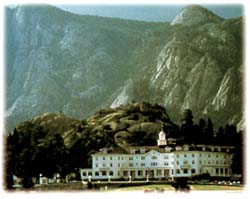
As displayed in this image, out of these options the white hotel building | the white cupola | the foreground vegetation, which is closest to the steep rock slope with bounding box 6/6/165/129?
the foreground vegetation

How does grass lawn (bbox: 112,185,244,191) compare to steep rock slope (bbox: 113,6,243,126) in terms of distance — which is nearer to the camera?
grass lawn (bbox: 112,185,244,191)

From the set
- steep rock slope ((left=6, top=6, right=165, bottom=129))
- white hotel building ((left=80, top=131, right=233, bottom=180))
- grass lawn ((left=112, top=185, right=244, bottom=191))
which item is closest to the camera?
grass lawn ((left=112, top=185, right=244, bottom=191))

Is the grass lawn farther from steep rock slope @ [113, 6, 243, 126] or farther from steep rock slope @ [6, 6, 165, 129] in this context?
steep rock slope @ [6, 6, 165, 129]

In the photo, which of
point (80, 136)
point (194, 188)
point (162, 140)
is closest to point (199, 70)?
point (162, 140)

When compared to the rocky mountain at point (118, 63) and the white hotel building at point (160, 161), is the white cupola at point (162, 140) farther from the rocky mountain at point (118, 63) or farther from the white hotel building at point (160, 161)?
the rocky mountain at point (118, 63)

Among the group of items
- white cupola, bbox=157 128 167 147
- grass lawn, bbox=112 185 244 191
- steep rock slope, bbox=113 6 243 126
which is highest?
steep rock slope, bbox=113 6 243 126

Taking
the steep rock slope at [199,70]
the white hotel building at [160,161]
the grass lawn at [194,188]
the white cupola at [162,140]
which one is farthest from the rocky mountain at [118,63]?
the grass lawn at [194,188]
